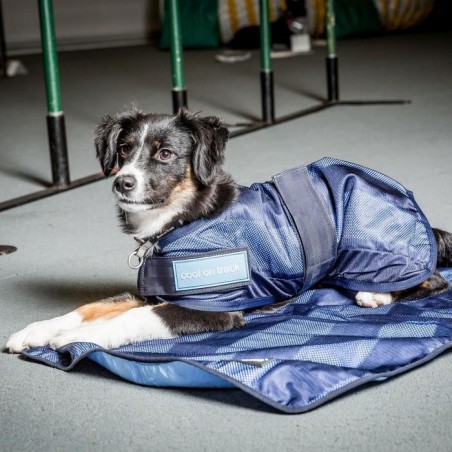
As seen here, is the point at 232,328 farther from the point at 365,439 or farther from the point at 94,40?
the point at 94,40

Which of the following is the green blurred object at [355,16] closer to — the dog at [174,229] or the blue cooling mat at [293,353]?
the dog at [174,229]

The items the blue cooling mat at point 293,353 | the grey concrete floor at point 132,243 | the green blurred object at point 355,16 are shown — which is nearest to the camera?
the grey concrete floor at point 132,243

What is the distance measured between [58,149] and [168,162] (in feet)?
6.08

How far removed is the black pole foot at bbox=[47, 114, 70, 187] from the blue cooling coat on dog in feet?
6.08

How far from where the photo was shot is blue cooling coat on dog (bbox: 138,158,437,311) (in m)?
2.37

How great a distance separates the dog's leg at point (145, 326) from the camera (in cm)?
229

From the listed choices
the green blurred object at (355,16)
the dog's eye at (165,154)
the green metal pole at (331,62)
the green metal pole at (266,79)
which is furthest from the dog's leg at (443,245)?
the green blurred object at (355,16)

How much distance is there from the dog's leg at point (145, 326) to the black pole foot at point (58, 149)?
1.98 metres

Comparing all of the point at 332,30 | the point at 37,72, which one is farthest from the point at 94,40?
the point at 332,30

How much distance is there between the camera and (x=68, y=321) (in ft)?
7.93

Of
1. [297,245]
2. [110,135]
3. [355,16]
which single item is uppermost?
[110,135]

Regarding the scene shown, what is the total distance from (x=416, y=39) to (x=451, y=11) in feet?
4.06

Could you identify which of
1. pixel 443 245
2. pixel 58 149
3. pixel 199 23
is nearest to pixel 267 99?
pixel 58 149

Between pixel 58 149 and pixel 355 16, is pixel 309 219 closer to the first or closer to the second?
pixel 58 149
